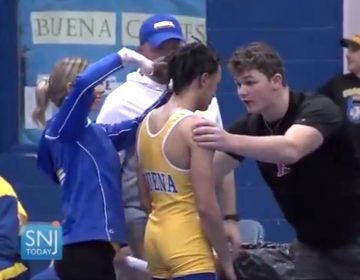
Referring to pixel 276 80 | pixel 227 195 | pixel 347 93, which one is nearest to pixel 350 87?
pixel 347 93

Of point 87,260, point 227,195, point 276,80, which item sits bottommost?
point 87,260

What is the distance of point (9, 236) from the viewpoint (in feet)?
20.6

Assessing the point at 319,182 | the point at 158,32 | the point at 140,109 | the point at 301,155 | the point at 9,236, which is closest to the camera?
the point at 301,155

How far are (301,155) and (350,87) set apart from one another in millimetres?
2314

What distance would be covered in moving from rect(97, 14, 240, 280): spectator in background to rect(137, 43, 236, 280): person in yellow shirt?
2.22 ft

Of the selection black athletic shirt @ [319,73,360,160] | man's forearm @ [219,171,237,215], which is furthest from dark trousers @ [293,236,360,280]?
black athletic shirt @ [319,73,360,160]

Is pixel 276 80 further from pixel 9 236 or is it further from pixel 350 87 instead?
pixel 350 87

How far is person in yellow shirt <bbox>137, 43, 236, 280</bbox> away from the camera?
538 cm

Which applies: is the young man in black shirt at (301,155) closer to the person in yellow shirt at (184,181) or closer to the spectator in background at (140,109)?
the person in yellow shirt at (184,181)

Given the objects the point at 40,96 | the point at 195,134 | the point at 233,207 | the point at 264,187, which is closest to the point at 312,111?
the point at 195,134

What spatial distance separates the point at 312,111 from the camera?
216 inches

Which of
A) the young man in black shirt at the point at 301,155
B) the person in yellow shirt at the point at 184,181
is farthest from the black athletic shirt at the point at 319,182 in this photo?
the person in yellow shirt at the point at 184,181

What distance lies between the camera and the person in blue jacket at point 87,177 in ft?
19.4

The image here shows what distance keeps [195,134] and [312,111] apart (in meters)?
0.53
